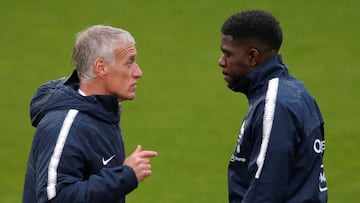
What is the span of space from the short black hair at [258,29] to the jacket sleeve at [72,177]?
863 millimetres

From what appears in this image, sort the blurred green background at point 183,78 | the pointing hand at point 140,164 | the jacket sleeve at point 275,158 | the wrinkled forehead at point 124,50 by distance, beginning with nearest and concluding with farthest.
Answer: the jacket sleeve at point 275,158 < the pointing hand at point 140,164 < the wrinkled forehead at point 124,50 < the blurred green background at point 183,78

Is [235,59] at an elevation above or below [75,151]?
above

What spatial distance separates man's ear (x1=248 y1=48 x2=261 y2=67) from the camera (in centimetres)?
569

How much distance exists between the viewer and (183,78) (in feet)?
49.2

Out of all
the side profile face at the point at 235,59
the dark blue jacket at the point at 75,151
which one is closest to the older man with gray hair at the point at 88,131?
the dark blue jacket at the point at 75,151

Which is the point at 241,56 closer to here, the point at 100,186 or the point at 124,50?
the point at 124,50

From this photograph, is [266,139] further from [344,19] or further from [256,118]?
A: [344,19]

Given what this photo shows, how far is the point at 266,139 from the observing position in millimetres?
5441

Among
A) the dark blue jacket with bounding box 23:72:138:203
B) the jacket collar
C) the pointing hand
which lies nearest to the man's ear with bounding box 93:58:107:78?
the dark blue jacket with bounding box 23:72:138:203

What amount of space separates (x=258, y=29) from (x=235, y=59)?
0.62ft

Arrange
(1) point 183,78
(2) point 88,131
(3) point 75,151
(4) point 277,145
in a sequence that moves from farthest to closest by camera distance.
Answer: (1) point 183,78 < (2) point 88,131 < (3) point 75,151 < (4) point 277,145

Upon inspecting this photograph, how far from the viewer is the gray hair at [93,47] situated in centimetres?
570

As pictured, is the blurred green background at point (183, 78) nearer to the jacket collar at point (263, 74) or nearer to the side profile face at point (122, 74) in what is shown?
the side profile face at point (122, 74)

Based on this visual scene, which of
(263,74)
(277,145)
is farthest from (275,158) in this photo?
(263,74)
